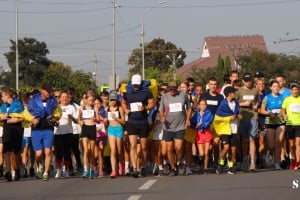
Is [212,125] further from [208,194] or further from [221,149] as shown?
[208,194]

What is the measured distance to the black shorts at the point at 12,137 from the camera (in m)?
17.8

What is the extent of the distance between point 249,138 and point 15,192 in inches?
224

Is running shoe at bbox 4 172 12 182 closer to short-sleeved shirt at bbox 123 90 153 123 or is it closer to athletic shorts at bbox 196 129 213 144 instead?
short-sleeved shirt at bbox 123 90 153 123

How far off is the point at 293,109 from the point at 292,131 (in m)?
0.52

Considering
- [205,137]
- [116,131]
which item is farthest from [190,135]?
[116,131]

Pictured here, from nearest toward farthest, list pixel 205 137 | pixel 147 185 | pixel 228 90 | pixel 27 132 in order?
pixel 147 185
pixel 228 90
pixel 205 137
pixel 27 132

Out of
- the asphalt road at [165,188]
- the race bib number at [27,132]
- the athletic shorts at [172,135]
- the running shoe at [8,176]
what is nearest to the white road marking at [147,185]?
the asphalt road at [165,188]

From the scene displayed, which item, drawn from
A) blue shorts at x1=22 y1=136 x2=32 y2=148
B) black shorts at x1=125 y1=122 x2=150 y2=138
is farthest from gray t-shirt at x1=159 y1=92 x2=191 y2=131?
blue shorts at x1=22 y1=136 x2=32 y2=148

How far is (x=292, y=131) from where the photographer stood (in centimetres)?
1847

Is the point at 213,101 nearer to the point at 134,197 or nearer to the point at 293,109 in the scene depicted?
the point at 293,109

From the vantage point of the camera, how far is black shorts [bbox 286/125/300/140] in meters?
18.4

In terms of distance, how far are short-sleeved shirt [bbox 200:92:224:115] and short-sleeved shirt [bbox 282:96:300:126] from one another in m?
1.43

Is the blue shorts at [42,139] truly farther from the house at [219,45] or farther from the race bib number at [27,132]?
the house at [219,45]

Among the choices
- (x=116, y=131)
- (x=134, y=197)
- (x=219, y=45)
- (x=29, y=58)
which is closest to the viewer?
(x=134, y=197)
